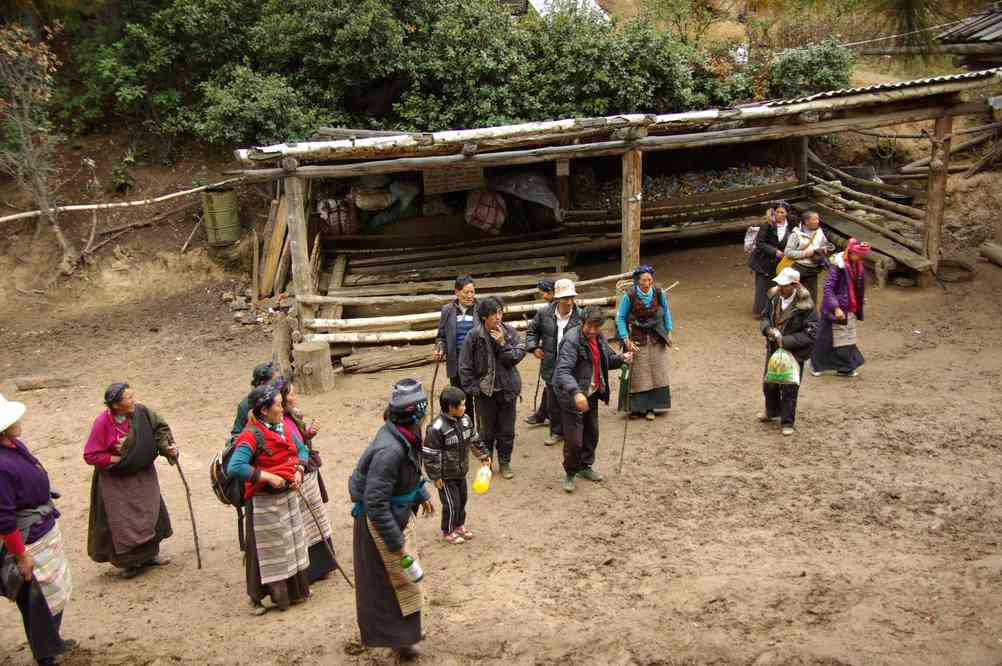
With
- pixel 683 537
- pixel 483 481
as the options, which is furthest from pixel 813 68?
pixel 483 481

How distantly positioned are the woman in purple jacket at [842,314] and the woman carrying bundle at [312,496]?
591 centimetres

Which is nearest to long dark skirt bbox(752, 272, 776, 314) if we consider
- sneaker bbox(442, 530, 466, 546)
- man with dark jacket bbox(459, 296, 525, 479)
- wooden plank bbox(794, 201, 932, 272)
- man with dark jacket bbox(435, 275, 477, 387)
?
wooden plank bbox(794, 201, 932, 272)

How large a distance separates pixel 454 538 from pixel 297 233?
17.4 ft

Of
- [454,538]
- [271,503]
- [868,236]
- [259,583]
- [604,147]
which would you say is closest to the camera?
[271,503]

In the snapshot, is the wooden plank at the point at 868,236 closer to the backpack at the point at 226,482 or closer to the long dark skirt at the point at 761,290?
the long dark skirt at the point at 761,290

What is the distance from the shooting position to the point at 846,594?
550 centimetres

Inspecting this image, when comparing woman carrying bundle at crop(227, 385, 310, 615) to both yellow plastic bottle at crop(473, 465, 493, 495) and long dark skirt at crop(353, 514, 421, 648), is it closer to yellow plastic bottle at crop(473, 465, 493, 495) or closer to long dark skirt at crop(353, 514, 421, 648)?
long dark skirt at crop(353, 514, 421, 648)

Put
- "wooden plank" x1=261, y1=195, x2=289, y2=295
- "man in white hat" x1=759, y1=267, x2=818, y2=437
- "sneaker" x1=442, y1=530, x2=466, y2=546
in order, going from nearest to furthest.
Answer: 1. "sneaker" x1=442, y1=530, x2=466, y2=546
2. "man in white hat" x1=759, y1=267, x2=818, y2=437
3. "wooden plank" x1=261, y1=195, x2=289, y2=295

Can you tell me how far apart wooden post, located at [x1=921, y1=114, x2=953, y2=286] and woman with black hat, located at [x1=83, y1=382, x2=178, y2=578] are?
425 inches

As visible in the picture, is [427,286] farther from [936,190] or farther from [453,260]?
[936,190]

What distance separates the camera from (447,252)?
13.6m

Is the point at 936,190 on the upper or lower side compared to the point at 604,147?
lower

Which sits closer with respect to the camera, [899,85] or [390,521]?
[390,521]

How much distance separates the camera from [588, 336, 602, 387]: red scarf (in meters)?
7.20
